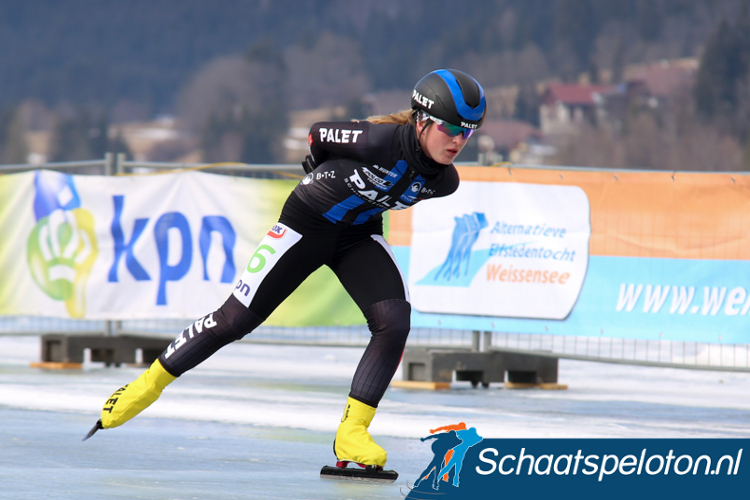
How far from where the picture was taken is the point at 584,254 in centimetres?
927

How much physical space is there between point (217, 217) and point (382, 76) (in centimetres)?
18170

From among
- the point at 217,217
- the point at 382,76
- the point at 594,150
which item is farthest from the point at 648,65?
the point at 217,217

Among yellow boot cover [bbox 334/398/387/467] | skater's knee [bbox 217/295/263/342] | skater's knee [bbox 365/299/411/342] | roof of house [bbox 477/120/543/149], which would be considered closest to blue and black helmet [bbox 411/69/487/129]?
skater's knee [bbox 365/299/411/342]

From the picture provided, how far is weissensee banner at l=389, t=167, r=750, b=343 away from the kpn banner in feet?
16.7

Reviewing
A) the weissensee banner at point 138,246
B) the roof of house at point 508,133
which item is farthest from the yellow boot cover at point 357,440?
the roof of house at point 508,133

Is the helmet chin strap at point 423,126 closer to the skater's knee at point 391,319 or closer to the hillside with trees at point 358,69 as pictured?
the skater's knee at point 391,319

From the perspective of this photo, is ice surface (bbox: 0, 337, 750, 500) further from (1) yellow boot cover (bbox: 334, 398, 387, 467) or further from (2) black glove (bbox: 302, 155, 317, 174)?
(2) black glove (bbox: 302, 155, 317, 174)

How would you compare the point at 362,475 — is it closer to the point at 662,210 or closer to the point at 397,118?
the point at 397,118

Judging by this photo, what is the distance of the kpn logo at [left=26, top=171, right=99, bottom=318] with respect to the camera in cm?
1085

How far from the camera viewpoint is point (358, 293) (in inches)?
200

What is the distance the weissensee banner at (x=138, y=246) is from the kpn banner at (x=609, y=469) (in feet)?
21.0

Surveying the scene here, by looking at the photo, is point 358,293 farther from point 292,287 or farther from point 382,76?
point 382,76

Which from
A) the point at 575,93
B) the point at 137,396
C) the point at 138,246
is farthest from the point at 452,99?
the point at 575,93

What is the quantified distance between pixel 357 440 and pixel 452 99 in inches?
57.8
